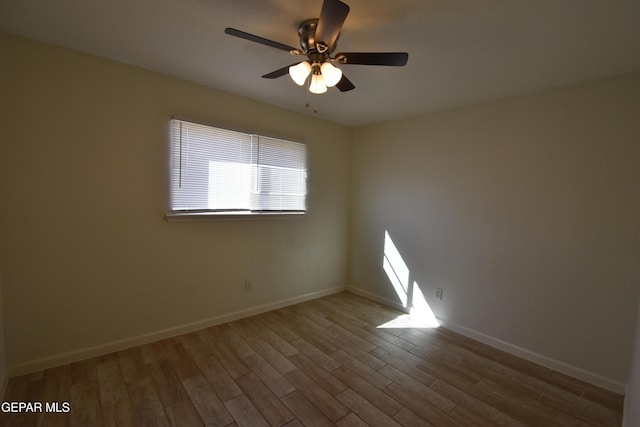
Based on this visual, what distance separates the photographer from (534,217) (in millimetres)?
2453

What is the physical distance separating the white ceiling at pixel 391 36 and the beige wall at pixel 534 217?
303 millimetres

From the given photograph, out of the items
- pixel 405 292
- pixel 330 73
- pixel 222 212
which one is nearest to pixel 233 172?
pixel 222 212

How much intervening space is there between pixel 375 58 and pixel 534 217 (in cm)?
205

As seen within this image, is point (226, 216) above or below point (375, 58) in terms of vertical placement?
below

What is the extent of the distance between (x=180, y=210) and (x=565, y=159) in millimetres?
3412

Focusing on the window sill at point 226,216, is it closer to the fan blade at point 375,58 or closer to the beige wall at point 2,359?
the beige wall at point 2,359

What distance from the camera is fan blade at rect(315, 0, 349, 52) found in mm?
1237

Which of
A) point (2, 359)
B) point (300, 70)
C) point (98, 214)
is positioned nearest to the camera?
point (300, 70)

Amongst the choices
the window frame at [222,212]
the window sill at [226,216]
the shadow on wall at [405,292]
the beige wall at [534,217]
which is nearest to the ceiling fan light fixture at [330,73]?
the window frame at [222,212]

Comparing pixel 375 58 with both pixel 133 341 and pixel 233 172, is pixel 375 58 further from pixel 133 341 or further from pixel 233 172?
pixel 133 341

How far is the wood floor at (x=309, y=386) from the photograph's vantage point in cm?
174

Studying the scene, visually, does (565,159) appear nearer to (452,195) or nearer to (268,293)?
(452,195)

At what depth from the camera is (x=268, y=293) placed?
3270 millimetres

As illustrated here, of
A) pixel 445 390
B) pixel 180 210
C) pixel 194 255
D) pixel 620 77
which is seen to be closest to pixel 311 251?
pixel 194 255
